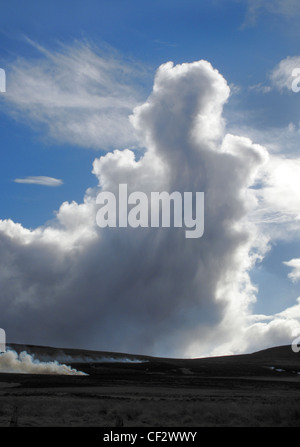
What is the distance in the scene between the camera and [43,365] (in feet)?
423

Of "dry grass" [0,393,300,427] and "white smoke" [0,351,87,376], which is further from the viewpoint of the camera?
"white smoke" [0,351,87,376]

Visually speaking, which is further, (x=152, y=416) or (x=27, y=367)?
(x=27, y=367)

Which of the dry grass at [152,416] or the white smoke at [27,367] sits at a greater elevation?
the dry grass at [152,416]

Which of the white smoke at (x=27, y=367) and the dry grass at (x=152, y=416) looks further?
the white smoke at (x=27, y=367)

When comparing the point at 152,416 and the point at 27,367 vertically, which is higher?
the point at 152,416

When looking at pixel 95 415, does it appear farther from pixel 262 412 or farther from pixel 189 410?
pixel 262 412

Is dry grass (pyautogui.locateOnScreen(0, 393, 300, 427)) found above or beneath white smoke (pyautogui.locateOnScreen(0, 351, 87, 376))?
above

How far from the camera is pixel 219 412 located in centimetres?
3706
